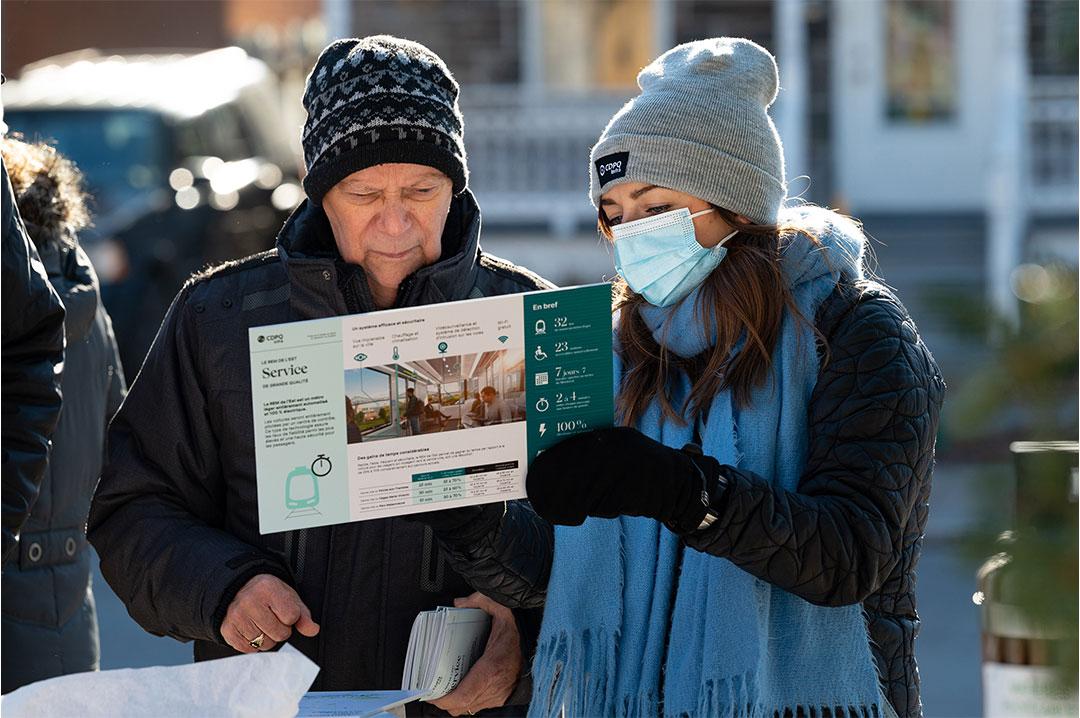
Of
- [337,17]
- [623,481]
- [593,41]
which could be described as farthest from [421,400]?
[593,41]

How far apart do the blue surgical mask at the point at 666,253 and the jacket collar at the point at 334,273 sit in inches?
11.4

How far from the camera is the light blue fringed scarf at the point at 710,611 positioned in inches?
85.4

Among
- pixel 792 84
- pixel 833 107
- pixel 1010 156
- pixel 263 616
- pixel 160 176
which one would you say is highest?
pixel 833 107

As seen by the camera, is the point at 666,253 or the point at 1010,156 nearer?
the point at 666,253

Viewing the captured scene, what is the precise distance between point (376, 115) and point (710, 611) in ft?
3.07

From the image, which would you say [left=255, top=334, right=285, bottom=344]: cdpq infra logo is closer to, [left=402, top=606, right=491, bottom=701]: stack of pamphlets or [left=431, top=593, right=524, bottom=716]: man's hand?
[left=402, top=606, right=491, bottom=701]: stack of pamphlets

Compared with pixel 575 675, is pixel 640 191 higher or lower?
higher

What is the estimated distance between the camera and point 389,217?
246 cm

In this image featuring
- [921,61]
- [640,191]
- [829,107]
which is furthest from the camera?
[829,107]

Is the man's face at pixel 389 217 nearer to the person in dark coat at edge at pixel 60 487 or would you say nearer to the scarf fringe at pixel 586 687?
the scarf fringe at pixel 586 687

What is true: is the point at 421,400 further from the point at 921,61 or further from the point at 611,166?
the point at 921,61

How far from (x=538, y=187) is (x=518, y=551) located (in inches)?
509

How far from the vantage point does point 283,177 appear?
11641 mm

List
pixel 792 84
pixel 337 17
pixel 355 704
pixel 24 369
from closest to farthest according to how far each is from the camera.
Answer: pixel 355 704, pixel 24 369, pixel 792 84, pixel 337 17
